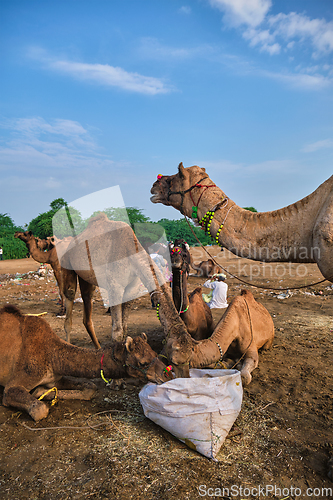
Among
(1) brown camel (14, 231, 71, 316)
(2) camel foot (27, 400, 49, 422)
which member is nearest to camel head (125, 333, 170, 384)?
(2) camel foot (27, 400, 49, 422)

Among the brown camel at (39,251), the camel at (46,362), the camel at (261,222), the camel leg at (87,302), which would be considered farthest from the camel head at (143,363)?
the brown camel at (39,251)

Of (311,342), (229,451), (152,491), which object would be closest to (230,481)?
(229,451)

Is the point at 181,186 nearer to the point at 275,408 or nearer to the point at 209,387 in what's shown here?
the point at 209,387

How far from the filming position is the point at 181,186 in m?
3.68

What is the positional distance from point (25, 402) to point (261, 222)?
3413 mm

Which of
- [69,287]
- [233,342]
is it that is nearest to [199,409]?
[233,342]

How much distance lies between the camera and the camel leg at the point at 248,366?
4.33 metres

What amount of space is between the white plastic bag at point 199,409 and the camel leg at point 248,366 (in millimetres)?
1261

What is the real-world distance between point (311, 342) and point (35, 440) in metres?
5.17

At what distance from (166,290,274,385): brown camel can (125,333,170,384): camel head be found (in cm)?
20

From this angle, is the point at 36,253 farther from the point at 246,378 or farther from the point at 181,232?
the point at 181,232

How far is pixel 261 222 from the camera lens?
134 inches

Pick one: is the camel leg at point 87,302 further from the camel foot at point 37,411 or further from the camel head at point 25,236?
the camel head at point 25,236

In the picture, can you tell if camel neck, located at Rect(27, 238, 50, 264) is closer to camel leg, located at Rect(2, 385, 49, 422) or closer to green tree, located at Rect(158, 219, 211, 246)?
camel leg, located at Rect(2, 385, 49, 422)
